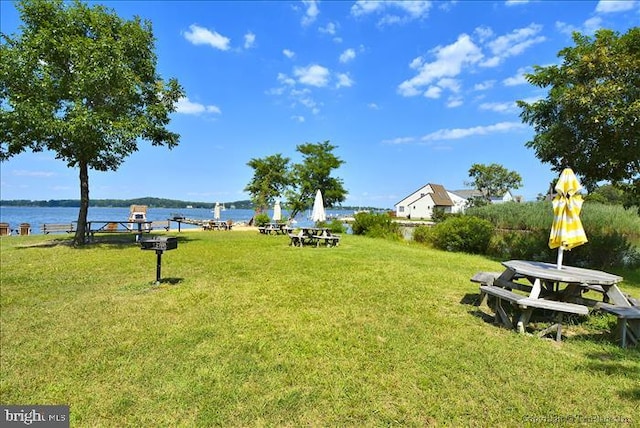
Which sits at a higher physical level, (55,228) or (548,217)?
(548,217)

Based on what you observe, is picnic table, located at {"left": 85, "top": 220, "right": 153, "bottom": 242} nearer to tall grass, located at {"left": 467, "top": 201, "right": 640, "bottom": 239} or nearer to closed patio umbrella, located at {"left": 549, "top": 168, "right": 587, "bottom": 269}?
closed patio umbrella, located at {"left": 549, "top": 168, "right": 587, "bottom": 269}

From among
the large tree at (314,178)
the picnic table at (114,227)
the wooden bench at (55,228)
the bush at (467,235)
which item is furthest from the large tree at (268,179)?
the bush at (467,235)

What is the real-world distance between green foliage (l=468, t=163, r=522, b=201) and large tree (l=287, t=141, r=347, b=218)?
117ft

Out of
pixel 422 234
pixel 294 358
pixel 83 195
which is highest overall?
pixel 83 195

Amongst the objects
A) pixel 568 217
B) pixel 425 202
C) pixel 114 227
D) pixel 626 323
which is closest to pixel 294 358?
pixel 626 323

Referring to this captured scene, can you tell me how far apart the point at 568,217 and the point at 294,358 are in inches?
180

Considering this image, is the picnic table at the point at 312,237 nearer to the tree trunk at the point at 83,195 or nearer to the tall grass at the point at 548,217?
the tree trunk at the point at 83,195

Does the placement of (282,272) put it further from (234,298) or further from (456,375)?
(456,375)

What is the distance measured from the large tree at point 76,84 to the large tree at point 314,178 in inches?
688

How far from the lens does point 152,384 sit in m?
3.29

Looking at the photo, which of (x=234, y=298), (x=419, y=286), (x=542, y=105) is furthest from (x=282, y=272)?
(x=542, y=105)

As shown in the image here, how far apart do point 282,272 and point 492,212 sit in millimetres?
16747

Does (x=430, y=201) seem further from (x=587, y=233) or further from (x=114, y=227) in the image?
(x=114, y=227)

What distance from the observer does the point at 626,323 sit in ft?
14.3
